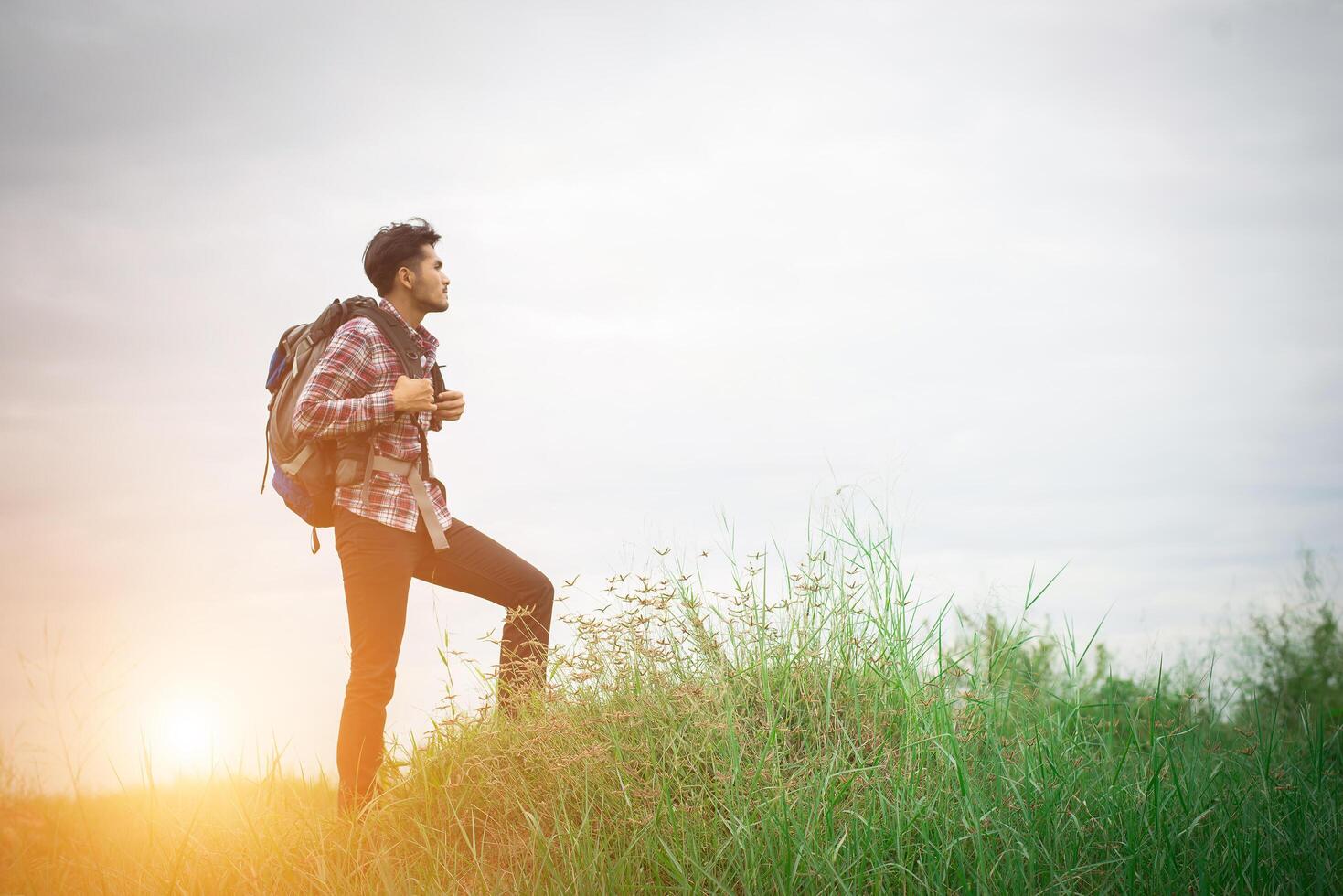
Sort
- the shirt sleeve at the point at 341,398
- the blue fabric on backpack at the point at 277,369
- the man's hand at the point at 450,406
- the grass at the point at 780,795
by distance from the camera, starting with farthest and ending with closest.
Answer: the blue fabric on backpack at the point at 277,369 → the man's hand at the point at 450,406 → the shirt sleeve at the point at 341,398 → the grass at the point at 780,795

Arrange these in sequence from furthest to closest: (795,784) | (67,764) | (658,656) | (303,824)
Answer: (67,764) → (303,824) → (658,656) → (795,784)

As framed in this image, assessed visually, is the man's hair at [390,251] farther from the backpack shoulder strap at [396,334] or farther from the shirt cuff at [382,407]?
the shirt cuff at [382,407]

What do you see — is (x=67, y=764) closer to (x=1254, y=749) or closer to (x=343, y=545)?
(x=343, y=545)

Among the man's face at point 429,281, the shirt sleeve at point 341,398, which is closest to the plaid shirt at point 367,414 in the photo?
the shirt sleeve at point 341,398

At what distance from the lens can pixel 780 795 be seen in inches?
138

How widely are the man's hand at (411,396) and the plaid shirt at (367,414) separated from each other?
0.05 meters

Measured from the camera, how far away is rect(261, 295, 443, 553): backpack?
4.80 metres

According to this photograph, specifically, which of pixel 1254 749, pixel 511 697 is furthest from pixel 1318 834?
pixel 511 697

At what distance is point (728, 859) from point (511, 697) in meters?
1.57

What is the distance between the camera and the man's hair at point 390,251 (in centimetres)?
524

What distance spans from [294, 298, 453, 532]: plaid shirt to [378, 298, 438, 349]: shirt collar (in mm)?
179

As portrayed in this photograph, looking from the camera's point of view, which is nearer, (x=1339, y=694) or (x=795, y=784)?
(x=795, y=784)

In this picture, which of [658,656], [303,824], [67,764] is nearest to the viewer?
[658,656]

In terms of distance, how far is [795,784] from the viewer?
12.7 feet
